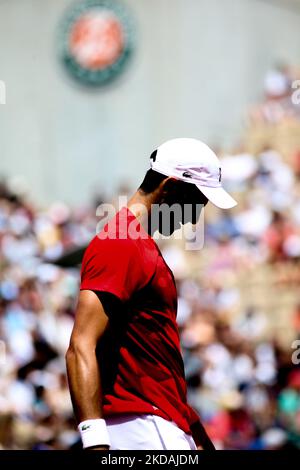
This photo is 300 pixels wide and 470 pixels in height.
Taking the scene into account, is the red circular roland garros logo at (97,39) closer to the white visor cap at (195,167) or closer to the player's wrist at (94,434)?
the white visor cap at (195,167)

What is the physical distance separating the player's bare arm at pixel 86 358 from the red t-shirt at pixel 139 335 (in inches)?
2.8

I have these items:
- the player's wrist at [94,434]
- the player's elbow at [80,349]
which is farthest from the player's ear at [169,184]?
the player's wrist at [94,434]

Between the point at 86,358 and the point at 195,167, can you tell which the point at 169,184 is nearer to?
the point at 195,167

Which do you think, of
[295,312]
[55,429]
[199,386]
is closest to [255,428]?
[199,386]

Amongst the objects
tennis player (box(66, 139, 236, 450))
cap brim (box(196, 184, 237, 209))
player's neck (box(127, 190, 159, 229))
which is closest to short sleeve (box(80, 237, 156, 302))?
tennis player (box(66, 139, 236, 450))

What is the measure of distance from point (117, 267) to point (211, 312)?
267 inches

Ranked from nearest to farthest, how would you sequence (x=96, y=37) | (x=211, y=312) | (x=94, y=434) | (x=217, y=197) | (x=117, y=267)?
(x=94, y=434), (x=117, y=267), (x=217, y=197), (x=211, y=312), (x=96, y=37)

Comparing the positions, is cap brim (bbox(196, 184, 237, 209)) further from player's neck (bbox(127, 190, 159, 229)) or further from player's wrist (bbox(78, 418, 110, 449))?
player's wrist (bbox(78, 418, 110, 449))

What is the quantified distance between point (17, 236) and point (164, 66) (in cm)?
386

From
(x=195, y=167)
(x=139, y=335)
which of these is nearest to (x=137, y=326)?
(x=139, y=335)

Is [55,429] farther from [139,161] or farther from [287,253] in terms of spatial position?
[139,161]

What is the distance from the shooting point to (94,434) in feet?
9.41

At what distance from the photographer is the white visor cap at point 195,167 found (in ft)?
10.3
